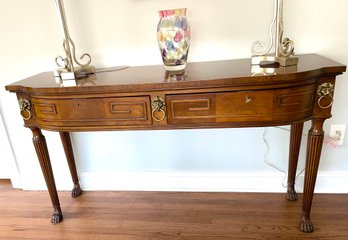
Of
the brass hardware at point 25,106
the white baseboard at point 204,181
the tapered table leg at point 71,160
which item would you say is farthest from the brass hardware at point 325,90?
the tapered table leg at point 71,160

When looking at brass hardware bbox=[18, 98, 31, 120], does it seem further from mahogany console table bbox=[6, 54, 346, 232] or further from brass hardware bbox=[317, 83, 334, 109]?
brass hardware bbox=[317, 83, 334, 109]

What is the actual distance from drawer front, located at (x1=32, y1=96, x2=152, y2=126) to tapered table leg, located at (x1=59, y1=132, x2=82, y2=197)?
43cm

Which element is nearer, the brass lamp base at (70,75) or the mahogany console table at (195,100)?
the mahogany console table at (195,100)

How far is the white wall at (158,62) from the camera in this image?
135 cm

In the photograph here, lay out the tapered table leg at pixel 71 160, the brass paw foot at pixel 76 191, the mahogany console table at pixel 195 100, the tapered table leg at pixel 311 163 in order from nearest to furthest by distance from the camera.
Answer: the mahogany console table at pixel 195 100
the tapered table leg at pixel 311 163
the tapered table leg at pixel 71 160
the brass paw foot at pixel 76 191

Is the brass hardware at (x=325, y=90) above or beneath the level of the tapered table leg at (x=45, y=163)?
above

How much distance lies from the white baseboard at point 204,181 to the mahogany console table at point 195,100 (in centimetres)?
37

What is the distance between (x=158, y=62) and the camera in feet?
4.86

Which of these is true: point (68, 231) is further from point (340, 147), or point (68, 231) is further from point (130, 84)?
point (340, 147)

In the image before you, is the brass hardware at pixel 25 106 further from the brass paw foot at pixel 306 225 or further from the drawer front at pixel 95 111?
the brass paw foot at pixel 306 225

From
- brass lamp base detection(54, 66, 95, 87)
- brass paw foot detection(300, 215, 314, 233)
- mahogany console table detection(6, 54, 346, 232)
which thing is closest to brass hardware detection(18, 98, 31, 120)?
mahogany console table detection(6, 54, 346, 232)

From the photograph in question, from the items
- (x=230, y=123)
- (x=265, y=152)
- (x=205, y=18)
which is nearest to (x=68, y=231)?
(x=230, y=123)

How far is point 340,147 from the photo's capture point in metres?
1.50

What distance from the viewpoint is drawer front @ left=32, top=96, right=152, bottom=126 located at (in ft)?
3.61
